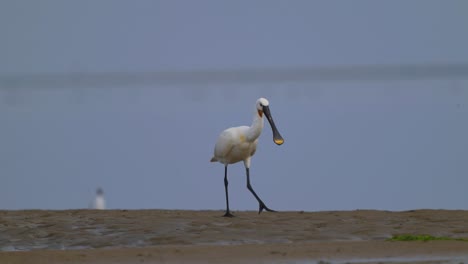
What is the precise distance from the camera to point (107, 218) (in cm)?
1823

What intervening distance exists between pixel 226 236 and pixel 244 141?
371 cm

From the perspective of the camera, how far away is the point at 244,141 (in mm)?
19453

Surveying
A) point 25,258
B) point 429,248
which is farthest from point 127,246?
point 429,248

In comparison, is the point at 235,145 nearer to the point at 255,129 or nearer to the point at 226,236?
the point at 255,129

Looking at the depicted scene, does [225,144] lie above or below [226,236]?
above

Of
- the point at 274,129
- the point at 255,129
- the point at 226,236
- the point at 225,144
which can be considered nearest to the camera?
the point at 226,236

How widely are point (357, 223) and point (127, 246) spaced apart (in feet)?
10.1

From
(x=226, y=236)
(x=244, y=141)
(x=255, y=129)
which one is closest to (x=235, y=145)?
(x=244, y=141)

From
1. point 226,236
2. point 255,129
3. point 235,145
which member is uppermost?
point 255,129

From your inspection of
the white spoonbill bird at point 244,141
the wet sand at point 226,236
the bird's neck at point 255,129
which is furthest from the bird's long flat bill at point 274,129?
the wet sand at point 226,236

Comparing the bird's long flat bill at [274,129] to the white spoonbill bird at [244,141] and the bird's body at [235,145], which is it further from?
the bird's body at [235,145]

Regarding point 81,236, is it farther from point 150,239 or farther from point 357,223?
point 357,223

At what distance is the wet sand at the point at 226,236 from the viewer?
46.0 ft

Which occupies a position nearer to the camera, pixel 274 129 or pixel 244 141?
pixel 244 141
